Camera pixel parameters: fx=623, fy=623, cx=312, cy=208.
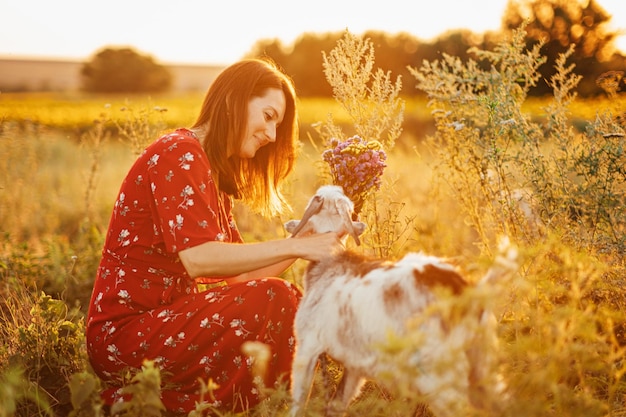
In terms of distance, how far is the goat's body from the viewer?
2477 mm

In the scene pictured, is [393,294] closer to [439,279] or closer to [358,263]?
[439,279]

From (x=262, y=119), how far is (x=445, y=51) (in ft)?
29.3

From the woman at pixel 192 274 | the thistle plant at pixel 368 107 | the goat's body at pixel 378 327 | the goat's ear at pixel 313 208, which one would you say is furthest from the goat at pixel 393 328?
the thistle plant at pixel 368 107

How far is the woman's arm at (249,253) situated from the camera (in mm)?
3211

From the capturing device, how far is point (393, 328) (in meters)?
2.60

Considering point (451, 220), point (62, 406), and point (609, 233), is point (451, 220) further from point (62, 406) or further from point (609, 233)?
point (62, 406)

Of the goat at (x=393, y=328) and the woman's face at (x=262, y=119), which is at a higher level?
the woman's face at (x=262, y=119)

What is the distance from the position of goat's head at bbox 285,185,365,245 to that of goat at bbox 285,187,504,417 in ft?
0.06

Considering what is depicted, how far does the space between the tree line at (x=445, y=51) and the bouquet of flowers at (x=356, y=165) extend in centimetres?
109

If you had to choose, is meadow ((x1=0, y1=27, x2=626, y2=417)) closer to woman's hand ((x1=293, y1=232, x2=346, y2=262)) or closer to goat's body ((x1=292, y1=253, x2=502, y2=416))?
goat's body ((x1=292, y1=253, x2=502, y2=416))

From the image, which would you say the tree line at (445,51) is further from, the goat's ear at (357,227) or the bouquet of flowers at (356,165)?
the goat's ear at (357,227)

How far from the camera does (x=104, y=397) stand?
3.44 metres

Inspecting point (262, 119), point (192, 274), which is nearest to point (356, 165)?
point (262, 119)

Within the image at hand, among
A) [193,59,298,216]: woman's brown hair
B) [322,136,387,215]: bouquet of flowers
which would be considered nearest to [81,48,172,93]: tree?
[193,59,298,216]: woman's brown hair
